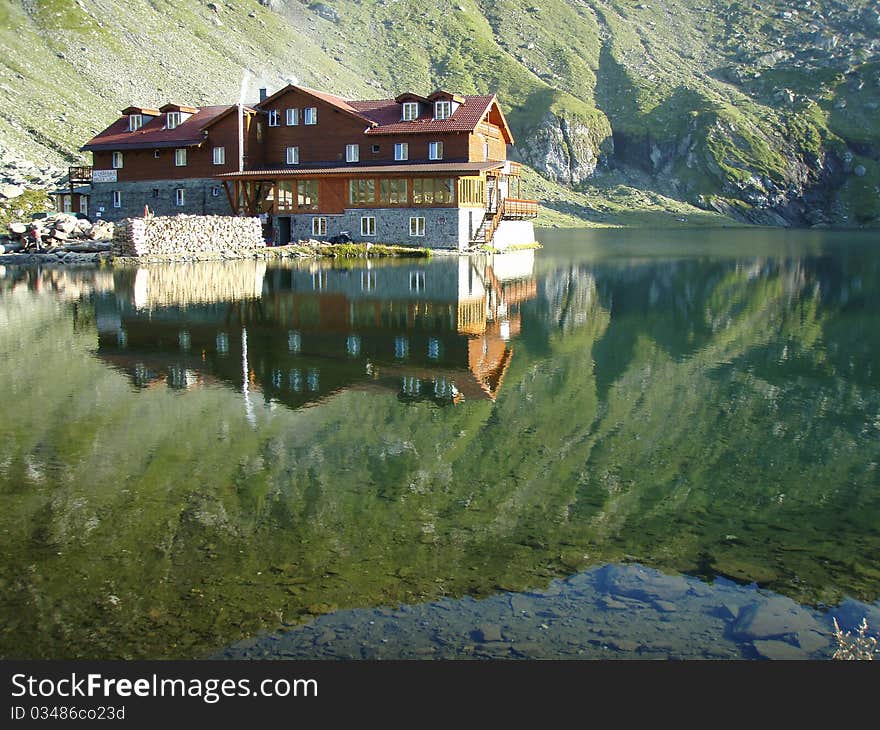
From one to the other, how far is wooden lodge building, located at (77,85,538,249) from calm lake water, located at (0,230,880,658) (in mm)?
46693

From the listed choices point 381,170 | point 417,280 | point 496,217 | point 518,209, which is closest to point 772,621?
point 417,280

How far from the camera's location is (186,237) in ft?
215

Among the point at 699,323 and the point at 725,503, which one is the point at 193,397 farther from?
the point at 699,323

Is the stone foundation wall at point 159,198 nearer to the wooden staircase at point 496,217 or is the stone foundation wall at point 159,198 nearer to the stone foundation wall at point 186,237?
the stone foundation wall at point 186,237

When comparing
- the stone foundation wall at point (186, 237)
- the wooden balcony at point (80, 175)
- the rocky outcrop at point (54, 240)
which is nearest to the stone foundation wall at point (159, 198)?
the wooden balcony at point (80, 175)

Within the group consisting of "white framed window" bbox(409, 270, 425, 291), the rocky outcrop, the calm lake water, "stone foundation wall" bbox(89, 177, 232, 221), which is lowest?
the calm lake water

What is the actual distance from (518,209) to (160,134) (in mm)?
33572

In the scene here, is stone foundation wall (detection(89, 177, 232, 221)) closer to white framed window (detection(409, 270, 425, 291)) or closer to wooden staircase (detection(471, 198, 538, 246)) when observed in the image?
wooden staircase (detection(471, 198, 538, 246))

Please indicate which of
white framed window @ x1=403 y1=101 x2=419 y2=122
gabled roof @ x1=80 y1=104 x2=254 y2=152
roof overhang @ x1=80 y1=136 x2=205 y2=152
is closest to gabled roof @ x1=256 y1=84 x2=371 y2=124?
gabled roof @ x1=80 y1=104 x2=254 y2=152

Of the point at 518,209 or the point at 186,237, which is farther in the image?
the point at 518,209

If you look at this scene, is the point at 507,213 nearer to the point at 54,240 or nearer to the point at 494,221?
the point at 494,221

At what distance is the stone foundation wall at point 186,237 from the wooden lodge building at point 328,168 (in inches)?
316

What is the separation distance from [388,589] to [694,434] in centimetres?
845

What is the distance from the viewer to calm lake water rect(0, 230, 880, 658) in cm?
930
